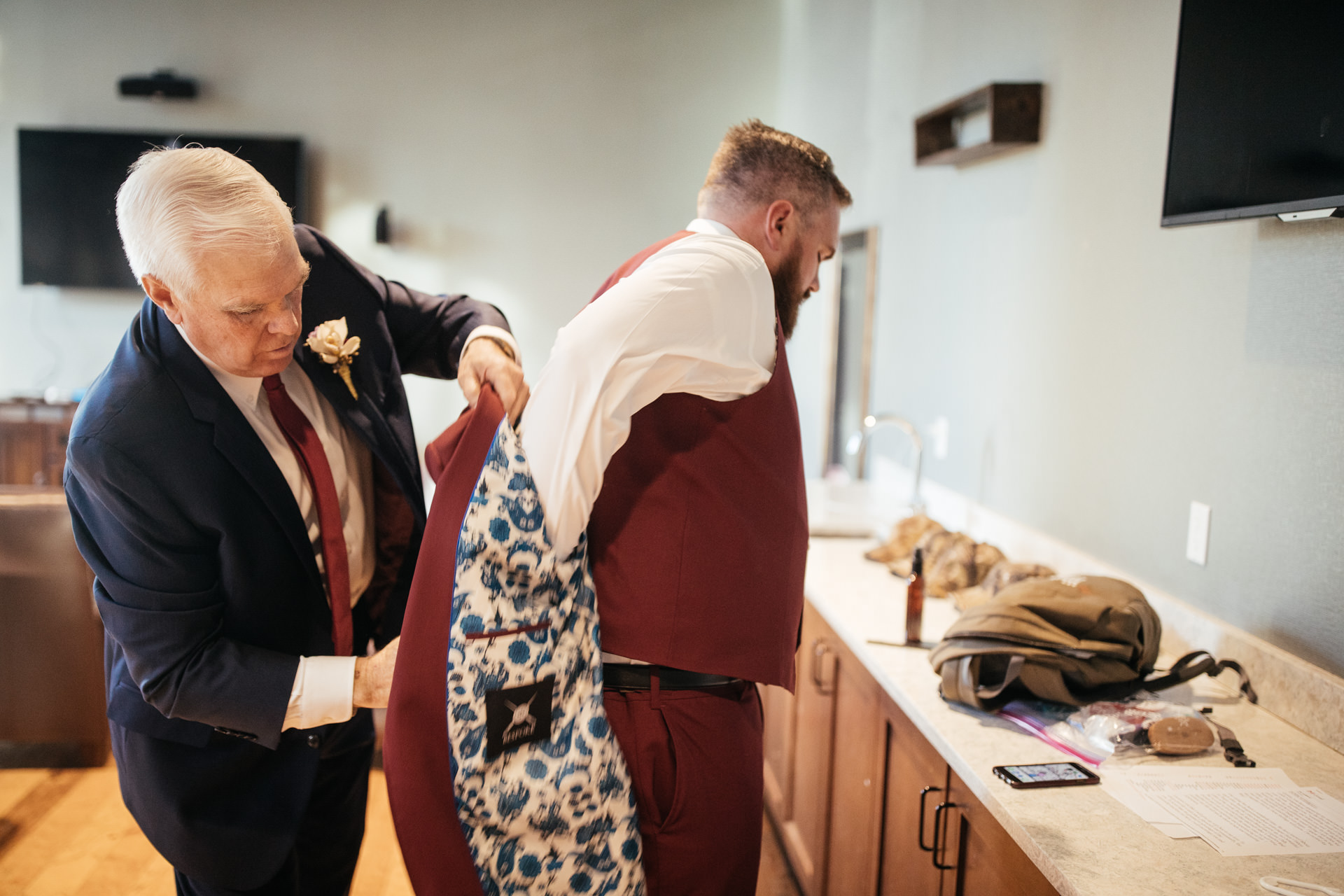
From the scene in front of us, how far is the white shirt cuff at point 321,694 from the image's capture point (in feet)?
3.95

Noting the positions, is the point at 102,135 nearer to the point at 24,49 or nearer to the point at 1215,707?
the point at 24,49

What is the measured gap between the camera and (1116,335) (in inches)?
77.4

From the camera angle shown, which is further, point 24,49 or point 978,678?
point 24,49

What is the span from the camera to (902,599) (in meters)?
2.10

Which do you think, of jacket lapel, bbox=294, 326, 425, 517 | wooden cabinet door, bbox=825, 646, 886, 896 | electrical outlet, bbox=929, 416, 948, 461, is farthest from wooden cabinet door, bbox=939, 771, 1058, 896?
electrical outlet, bbox=929, 416, 948, 461

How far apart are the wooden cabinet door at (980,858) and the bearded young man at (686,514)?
1.08 ft

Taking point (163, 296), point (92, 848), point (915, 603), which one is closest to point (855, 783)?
point (915, 603)

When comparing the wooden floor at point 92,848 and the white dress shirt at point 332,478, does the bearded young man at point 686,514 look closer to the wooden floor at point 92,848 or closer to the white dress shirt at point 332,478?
the white dress shirt at point 332,478

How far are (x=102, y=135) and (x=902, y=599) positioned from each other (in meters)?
5.43

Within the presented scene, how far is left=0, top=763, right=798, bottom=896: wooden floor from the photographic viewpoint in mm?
2412

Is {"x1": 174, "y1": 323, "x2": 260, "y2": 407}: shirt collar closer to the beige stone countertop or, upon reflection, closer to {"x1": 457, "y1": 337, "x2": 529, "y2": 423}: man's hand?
{"x1": 457, "y1": 337, "x2": 529, "y2": 423}: man's hand

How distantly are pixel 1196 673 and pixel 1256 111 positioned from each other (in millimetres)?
929

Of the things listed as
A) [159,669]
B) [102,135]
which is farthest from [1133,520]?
[102,135]

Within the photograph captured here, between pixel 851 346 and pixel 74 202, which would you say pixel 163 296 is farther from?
pixel 74 202
